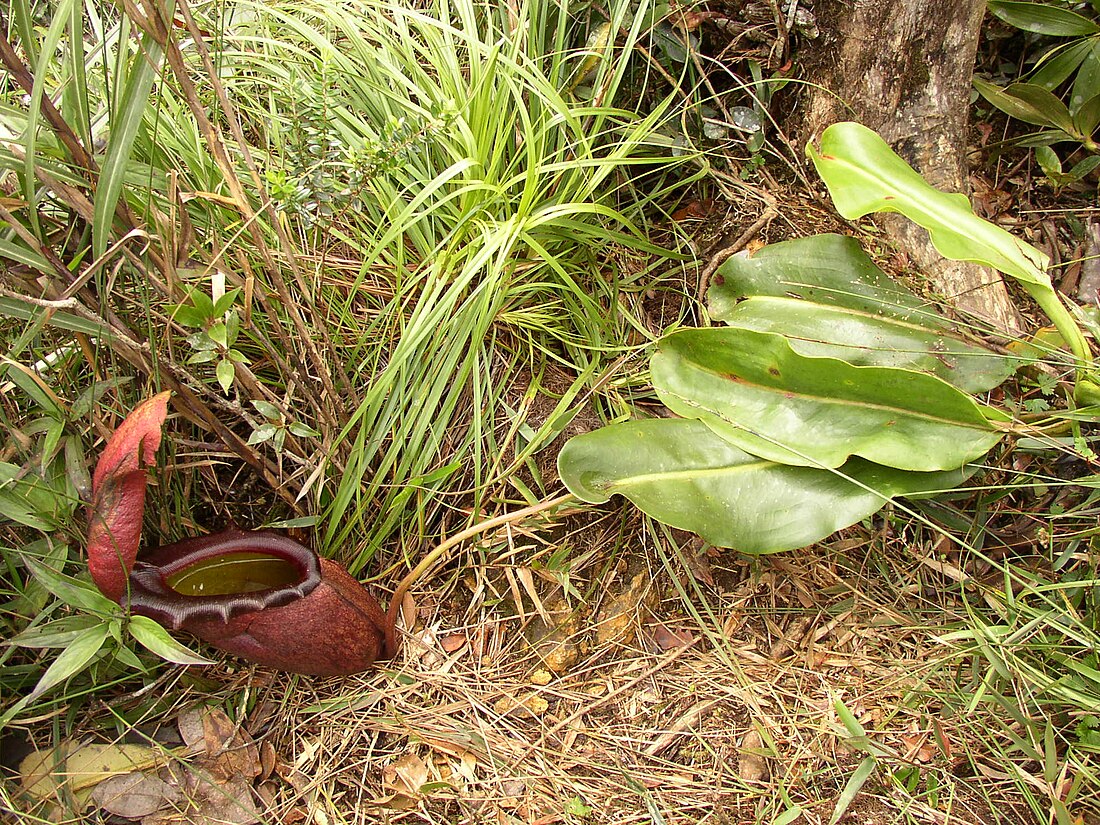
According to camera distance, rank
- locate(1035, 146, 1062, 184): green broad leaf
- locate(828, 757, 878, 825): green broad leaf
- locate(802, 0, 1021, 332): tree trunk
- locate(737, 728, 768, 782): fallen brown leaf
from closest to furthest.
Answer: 1. locate(828, 757, 878, 825): green broad leaf
2. locate(737, 728, 768, 782): fallen brown leaf
3. locate(802, 0, 1021, 332): tree trunk
4. locate(1035, 146, 1062, 184): green broad leaf

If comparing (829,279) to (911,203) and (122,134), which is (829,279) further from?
(122,134)

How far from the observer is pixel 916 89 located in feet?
4.86

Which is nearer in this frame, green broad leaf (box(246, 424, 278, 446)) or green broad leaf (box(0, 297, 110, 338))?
green broad leaf (box(0, 297, 110, 338))

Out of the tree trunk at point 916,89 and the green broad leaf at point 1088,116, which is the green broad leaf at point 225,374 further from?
the green broad leaf at point 1088,116

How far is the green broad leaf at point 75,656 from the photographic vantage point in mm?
1004

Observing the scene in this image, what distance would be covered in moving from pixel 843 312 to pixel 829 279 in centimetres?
7

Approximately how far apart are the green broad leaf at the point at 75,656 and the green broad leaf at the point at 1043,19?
1.95 meters

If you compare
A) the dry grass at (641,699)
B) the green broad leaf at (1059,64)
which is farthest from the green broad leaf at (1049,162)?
the dry grass at (641,699)

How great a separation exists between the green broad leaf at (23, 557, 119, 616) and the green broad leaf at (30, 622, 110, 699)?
0.03 meters

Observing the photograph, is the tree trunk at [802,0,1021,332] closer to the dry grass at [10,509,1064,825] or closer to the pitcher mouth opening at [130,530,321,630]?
the dry grass at [10,509,1064,825]

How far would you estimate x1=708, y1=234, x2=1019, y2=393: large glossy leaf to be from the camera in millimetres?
1335

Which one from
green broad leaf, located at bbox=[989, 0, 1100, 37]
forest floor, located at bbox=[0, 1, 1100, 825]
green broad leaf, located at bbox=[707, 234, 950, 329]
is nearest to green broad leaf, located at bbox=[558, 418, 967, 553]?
forest floor, located at bbox=[0, 1, 1100, 825]

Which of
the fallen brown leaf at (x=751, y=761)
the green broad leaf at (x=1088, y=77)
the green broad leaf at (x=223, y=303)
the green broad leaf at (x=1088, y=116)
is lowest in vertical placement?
the fallen brown leaf at (x=751, y=761)

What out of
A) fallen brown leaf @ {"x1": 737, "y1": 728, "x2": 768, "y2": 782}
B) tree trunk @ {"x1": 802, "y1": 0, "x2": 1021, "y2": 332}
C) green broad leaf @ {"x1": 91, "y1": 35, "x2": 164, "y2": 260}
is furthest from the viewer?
tree trunk @ {"x1": 802, "y1": 0, "x2": 1021, "y2": 332}
